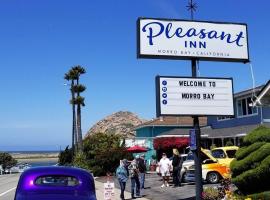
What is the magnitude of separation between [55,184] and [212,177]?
14706mm

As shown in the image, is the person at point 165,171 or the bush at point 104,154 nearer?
the person at point 165,171

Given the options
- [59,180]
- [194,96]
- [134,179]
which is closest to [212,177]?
[134,179]

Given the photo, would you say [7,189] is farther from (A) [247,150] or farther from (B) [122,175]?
(A) [247,150]

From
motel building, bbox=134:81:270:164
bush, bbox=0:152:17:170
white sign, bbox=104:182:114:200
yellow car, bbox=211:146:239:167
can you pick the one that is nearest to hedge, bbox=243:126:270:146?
white sign, bbox=104:182:114:200

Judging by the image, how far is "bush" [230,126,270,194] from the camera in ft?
44.8

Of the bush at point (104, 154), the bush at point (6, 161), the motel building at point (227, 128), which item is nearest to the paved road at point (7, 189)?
the bush at point (104, 154)

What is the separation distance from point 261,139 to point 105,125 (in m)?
113

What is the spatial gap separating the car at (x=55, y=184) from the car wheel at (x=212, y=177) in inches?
542

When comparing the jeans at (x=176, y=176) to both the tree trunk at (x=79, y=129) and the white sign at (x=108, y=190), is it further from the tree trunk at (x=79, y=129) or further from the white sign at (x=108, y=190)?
the tree trunk at (x=79, y=129)

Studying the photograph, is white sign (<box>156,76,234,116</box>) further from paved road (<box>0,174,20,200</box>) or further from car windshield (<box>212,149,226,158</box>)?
paved road (<box>0,174,20,200</box>)

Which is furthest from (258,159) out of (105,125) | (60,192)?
(105,125)

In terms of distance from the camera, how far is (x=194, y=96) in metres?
14.9

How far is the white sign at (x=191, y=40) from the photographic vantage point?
14.6 metres

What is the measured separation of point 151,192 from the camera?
24266mm
